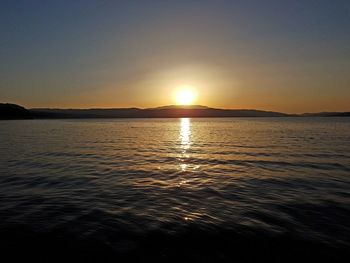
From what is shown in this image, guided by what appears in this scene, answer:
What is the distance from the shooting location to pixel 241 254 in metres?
8.79

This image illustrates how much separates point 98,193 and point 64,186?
3.26m

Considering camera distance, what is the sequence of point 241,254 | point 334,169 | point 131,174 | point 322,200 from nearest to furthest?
point 241,254, point 322,200, point 131,174, point 334,169

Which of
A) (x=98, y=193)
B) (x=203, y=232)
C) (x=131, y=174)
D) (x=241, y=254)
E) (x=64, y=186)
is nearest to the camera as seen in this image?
(x=241, y=254)

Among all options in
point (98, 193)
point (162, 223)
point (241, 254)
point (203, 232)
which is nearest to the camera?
point (241, 254)

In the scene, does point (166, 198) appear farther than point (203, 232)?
Yes

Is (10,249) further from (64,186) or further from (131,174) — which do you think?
(131,174)

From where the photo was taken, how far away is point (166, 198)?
49.6 ft

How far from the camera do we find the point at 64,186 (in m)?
18.0

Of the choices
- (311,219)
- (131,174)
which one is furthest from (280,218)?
(131,174)

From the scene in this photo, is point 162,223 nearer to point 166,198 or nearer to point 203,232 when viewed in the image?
point 203,232

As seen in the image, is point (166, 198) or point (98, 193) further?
point (98, 193)

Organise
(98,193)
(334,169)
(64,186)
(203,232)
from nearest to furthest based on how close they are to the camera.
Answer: (203,232)
(98,193)
(64,186)
(334,169)

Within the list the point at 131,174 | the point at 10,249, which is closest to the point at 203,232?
the point at 10,249

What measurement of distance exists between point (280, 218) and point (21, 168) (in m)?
23.0
